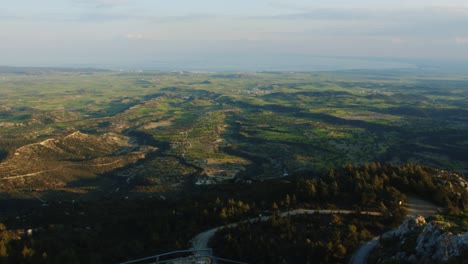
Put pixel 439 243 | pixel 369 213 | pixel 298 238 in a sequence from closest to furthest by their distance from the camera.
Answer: pixel 439 243, pixel 298 238, pixel 369 213

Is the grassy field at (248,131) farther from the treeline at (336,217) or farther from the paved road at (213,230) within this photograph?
the paved road at (213,230)

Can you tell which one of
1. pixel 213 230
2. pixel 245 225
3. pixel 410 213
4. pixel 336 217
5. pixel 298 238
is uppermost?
pixel 336 217

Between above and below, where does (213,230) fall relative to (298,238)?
below

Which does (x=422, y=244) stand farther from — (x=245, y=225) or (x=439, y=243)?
(x=245, y=225)

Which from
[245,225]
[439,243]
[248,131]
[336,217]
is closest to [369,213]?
[336,217]

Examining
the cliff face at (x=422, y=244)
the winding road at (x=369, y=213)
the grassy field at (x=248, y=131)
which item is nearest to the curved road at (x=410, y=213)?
the winding road at (x=369, y=213)

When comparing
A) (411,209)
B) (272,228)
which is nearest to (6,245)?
(272,228)

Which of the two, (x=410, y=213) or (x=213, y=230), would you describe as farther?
(x=410, y=213)
